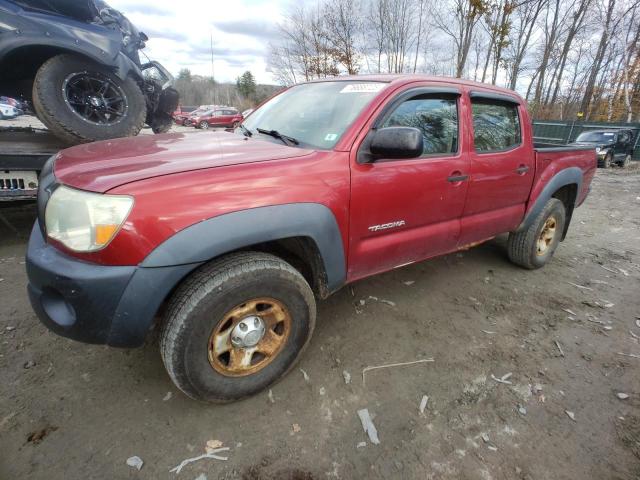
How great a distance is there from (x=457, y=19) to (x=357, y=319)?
21.0 metres

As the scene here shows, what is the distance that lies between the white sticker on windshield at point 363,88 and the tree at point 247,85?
49.8 meters

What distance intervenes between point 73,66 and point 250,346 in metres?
3.52

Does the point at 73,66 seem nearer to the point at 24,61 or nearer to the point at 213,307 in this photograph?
the point at 24,61

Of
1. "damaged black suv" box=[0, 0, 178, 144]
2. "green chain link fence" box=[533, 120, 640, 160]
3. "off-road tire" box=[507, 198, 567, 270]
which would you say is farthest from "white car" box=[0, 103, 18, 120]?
"green chain link fence" box=[533, 120, 640, 160]

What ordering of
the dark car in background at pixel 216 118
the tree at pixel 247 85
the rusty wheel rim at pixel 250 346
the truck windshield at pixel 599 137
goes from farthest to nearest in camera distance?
1. the tree at pixel 247 85
2. the dark car in background at pixel 216 118
3. the truck windshield at pixel 599 137
4. the rusty wheel rim at pixel 250 346

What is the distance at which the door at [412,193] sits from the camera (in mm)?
2037

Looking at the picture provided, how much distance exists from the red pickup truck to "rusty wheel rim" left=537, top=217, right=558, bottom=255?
121 cm

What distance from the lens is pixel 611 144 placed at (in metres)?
13.2

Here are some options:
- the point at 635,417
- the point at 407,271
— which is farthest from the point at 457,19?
the point at 635,417

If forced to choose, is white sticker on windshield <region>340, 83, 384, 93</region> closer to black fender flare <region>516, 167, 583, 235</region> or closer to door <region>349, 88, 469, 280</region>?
door <region>349, 88, 469, 280</region>

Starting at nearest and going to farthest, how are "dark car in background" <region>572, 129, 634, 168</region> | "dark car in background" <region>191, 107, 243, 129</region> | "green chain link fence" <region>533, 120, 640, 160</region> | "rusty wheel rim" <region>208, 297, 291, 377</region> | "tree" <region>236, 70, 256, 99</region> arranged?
"rusty wheel rim" <region>208, 297, 291, 377</region>, "dark car in background" <region>572, 129, 634, 168</region>, "green chain link fence" <region>533, 120, 640, 160</region>, "dark car in background" <region>191, 107, 243, 129</region>, "tree" <region>236, 70, 256, 99</region>

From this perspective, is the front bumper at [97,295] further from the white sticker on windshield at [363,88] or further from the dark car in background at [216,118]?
the dark car in background at [216,118]

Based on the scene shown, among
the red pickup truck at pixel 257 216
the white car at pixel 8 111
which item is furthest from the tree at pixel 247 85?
the red pickup truck at pixel 257 216

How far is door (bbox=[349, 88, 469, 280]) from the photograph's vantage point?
204 centimetres
